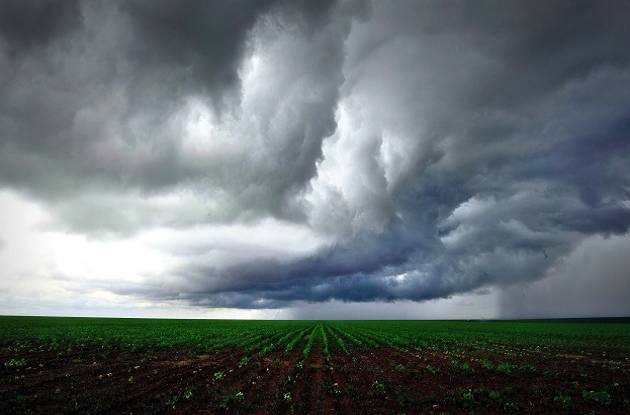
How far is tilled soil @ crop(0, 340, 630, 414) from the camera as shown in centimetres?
1244

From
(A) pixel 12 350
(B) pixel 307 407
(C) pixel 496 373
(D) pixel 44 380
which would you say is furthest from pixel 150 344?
(C) pixel 496 373

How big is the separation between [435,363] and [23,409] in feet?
71.7

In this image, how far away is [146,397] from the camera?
45.5 feet

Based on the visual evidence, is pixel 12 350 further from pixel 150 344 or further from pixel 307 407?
pixel 307 407

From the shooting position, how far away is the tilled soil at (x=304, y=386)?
12438 millimetres

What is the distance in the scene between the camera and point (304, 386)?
15.9 metres

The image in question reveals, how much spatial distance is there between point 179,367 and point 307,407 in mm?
12462

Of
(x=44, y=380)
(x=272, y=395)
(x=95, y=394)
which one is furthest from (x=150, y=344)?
(x=272, y=395)

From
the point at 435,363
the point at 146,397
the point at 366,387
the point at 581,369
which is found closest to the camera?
the point at 146,397

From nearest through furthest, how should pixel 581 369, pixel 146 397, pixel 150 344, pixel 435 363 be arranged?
pixel 146 397, pixel 581 369, pixel 435 363, pixel 150 344

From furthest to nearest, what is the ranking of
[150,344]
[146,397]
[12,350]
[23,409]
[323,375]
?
1. [150,344]
2. [12,350]
3. [323,375]
4. [146,397]
5. [23,409]

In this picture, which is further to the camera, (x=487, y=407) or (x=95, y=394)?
(x=95, y=394)

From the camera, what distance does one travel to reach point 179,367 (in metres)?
21.4

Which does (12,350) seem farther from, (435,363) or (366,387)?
(435,363)
